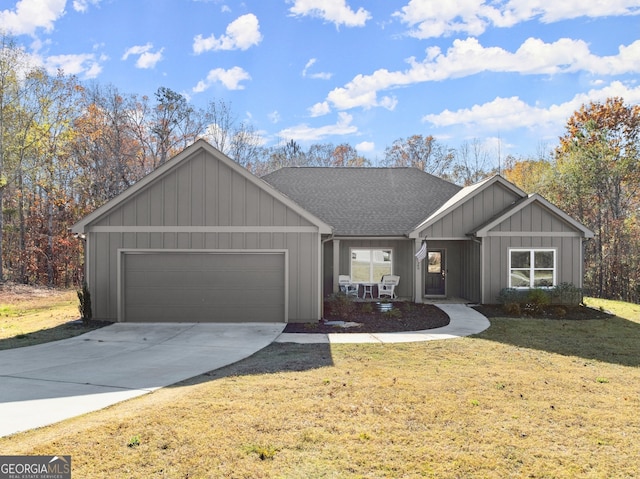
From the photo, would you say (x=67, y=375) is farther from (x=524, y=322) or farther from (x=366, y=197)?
(x=366, y=197)

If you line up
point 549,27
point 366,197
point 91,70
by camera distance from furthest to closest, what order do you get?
point 91,70
point 366,197
point 549,27

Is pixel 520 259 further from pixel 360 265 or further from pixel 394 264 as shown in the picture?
pixel 360 265

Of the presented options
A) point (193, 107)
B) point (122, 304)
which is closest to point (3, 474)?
point (122, 304)

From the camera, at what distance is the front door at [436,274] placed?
18438mm

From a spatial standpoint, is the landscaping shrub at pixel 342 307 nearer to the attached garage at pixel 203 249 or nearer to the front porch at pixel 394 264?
the attached garage at pixel 203 249

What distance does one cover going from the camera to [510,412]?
5586 millimetres

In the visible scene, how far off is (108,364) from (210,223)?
550 centimetres

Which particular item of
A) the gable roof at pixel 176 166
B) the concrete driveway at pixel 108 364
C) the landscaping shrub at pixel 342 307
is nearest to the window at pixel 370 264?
the landscaping shrub at pixel 342 307

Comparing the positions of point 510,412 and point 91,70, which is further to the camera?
point 91,70

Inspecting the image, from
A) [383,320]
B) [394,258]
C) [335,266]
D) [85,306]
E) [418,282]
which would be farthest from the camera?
[394,258]

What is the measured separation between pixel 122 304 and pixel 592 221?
27119 millimetres

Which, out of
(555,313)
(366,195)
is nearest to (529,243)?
(555,313)

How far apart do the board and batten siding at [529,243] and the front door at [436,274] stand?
9.46 feet

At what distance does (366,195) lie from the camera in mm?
19625
